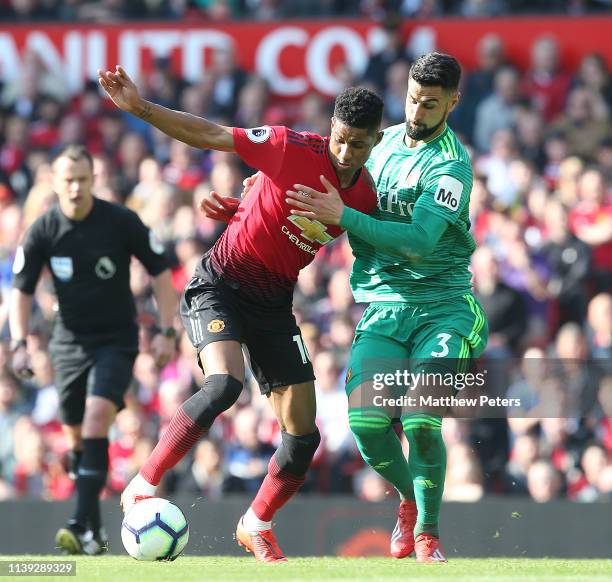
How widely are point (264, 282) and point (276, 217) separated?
1.33 ft

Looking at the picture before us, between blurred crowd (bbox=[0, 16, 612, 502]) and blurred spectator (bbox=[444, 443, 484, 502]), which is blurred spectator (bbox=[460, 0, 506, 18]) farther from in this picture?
blurred spectator (bbox=[444, 443, 484, 502])

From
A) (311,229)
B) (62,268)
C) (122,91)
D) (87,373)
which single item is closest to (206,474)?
(87,373)

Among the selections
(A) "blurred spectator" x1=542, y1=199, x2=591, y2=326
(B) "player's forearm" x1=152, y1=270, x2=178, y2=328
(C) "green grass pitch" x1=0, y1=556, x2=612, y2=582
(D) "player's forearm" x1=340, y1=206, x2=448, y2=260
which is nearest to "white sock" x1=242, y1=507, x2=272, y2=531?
(C) "green grass pitch" x1=0, y1=556, x2=612, y2=582

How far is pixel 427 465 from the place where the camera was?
7871mm

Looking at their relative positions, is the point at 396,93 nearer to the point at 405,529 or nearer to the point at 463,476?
the point at 463,476

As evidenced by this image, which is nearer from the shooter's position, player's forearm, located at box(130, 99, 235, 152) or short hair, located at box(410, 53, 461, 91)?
player's forearm, located at box(130, 99, 235, 152)

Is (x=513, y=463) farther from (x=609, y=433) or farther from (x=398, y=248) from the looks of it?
(x=398, y=248)

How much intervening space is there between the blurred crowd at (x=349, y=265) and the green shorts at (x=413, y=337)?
113 inches

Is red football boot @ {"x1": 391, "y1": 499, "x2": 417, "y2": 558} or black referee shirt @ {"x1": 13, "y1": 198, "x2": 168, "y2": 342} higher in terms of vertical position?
black referee shirt @ {"x1": 13, "y1": 198, "x2": 168, "y2": 342}

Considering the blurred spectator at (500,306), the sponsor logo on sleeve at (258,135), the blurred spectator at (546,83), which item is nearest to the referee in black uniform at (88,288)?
the sponsor logo on sleeve at (258,135)

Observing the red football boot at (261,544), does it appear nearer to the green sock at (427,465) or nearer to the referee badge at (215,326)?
the green sock at (427,465)

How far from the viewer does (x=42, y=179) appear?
15320 mm

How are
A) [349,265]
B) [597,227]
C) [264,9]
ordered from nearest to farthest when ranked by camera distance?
[597,227] → [349,265] → [264,9]

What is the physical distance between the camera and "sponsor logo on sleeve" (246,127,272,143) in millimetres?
7605
